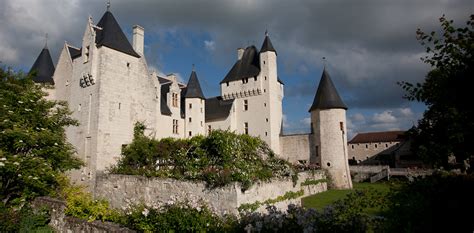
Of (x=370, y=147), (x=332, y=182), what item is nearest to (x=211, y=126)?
(x=332, y=182)

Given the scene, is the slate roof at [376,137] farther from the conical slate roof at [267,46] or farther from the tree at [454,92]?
the tree at [454,92]

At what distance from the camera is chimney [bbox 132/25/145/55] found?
24.4m

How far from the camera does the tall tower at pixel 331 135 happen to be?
28062 millimetres

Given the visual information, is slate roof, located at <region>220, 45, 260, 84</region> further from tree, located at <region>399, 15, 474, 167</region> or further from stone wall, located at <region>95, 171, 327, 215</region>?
tree, located at <region>399, 15, 474, 167</region>

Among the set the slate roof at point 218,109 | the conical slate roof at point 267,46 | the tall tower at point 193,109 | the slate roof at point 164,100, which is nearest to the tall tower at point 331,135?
the conical slate roof at point 267,46

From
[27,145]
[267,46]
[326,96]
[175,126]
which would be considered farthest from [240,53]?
[27,145]

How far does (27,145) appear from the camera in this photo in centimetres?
1137

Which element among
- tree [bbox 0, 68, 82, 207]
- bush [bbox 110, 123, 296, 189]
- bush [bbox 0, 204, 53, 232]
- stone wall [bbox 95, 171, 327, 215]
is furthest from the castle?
bush [bbox 0, 204, 53, 232]

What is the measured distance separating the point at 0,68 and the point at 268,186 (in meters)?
12.7

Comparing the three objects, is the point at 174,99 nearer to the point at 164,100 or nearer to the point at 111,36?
the point at 164,100

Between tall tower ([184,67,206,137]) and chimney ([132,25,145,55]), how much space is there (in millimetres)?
8357

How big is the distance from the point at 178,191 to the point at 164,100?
17.9 m

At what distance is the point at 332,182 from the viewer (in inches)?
1090

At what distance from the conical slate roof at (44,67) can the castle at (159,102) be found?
0.07 metres
